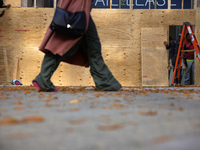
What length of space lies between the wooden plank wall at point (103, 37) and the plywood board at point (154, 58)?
188 millimetres

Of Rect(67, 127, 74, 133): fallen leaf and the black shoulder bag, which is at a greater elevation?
the black shoulder bag

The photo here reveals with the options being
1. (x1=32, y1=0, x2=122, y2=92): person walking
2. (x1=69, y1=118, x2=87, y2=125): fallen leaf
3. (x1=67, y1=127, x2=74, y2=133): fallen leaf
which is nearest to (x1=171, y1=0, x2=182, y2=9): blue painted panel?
(x1=32, y1=0, x2=122, y2=92): person walking

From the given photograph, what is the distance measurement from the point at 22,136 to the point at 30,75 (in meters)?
7.00

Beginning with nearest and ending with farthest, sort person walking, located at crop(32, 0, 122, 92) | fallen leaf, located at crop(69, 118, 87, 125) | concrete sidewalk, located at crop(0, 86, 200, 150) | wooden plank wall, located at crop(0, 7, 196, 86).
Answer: concrete sidewalk, located at crop(0, 86, 200, 150)
fallen leaf, located at crop(69, 118, 87, 125)
person walking, located at crop(32, 0, 122, 92)
wooden plank wall, located at crop(0, 7, 196, 86)

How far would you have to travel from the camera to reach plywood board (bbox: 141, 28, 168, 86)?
7.39m

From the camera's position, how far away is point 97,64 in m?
3.48

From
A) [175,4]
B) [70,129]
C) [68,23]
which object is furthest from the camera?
[175,4]

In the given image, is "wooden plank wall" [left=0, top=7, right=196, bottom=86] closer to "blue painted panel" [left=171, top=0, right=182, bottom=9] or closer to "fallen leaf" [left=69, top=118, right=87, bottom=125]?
"blue painted panel" [left=171, top=0, right=182, bottom=9]

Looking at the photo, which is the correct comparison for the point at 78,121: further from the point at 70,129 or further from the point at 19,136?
the point at 19,136

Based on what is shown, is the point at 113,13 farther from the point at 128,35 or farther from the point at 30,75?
the point at 30,75

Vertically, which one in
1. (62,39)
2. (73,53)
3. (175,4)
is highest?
(175,4)

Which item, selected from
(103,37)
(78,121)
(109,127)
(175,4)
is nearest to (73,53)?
(78,121)

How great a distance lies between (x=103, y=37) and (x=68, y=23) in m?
4.66

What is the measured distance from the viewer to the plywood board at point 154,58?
24.3 feet
